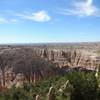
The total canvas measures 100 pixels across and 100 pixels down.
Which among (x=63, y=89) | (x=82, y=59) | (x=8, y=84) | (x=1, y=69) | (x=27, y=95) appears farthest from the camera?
(x=82, y=59)

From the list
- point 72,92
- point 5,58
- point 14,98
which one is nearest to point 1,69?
point 5,58

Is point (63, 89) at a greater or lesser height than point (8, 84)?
greater

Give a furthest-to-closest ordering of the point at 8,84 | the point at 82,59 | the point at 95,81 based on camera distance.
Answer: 1. the point at 82,59
2. the point at 8,84
3. the point at 95,81

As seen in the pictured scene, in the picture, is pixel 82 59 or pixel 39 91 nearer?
pixel 39 91

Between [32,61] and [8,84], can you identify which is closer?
[8,84]

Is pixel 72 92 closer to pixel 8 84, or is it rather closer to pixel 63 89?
pixel 63 89

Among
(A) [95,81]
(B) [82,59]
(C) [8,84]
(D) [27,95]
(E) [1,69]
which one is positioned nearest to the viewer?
(D) [27,95]

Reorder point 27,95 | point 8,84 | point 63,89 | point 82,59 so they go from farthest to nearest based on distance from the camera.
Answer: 1. point 82,59
2. point 8,84
3. point 27,95
4. point 63,89

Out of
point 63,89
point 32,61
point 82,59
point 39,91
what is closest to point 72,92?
point 63,89

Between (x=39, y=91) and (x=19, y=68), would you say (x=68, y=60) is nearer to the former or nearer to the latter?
(x=19, y=68)
